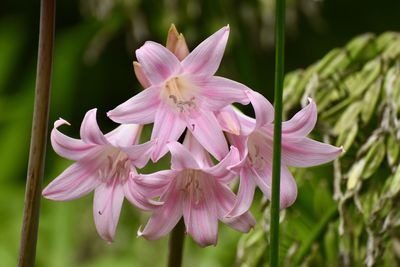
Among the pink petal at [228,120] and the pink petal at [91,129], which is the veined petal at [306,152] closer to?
the pink petal at [228,120]

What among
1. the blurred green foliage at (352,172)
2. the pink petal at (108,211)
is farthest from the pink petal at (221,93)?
the blurred green foliage at (352,172)

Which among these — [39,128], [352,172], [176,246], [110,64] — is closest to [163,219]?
[176,246]

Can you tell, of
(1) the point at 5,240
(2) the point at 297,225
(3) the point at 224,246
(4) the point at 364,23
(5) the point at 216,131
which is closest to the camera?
(5) the point at 216,131

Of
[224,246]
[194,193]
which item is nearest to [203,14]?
[224,246]

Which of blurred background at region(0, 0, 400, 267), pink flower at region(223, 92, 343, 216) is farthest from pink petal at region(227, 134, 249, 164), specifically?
blurred background at region(0, 0, 400, 267)

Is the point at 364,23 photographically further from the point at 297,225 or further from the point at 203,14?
the point at 297,225

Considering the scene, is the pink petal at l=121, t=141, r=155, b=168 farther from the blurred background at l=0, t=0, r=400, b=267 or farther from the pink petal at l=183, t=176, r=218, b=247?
the blurred background at l=0, t=0, r=400, b=267

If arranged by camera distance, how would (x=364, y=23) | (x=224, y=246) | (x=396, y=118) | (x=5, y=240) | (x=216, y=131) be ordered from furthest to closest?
(x=364, y=23) < (x=5, y=240) < (x=224, y=246) < (x=396, y=118) < (x=216, y=131)
